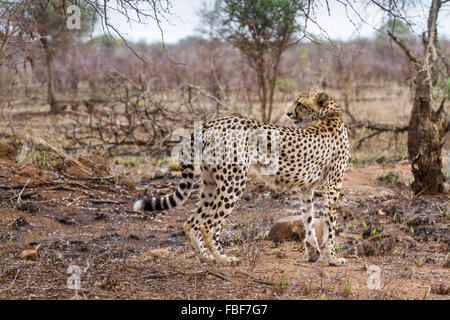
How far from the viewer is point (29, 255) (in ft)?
14.3

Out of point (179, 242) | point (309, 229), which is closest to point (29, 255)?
point (179, 242)

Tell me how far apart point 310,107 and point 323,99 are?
0.15 m

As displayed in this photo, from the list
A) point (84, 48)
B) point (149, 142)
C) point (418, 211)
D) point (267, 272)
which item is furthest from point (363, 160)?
point (84, 48)

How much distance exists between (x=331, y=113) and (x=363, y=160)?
4242 millimetres

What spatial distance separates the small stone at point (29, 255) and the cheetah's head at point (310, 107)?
106 inches

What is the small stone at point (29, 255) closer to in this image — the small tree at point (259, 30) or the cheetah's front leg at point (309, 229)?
the cheetah's front leg at point (309, 229)

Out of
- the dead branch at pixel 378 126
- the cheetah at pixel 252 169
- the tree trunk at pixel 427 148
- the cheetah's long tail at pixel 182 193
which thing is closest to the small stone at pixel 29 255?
the cheetah at pixel 252 169

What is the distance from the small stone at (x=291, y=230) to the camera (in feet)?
17.3

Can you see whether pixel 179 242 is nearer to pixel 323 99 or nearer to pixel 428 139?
pixel 323 99

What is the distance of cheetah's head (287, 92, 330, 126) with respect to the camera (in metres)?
5.05

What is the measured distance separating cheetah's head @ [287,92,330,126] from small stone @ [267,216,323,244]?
101 cm

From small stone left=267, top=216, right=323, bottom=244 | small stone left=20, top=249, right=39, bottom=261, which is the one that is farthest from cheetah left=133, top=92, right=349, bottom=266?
small stone left=20, top=249, right=39, bottom=261
